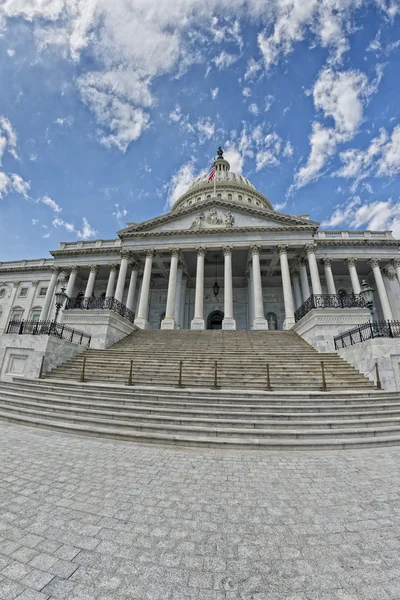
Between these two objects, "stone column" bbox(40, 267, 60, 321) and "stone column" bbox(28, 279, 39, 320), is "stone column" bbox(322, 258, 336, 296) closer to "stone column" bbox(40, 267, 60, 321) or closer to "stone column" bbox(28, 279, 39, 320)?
"stone column" bbox(40, 267, 60, 321)

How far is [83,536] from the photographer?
2.87 m

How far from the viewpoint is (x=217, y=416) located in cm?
721

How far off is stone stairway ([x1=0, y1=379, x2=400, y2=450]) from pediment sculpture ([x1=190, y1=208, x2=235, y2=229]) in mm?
20841

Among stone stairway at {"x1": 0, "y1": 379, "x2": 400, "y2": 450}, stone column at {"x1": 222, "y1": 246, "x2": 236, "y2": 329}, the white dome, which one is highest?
the white dome

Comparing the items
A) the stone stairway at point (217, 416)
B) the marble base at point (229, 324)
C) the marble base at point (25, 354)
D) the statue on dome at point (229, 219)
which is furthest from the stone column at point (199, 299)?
the stone stairway at point (217, 416)

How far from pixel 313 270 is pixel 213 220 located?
11156mm

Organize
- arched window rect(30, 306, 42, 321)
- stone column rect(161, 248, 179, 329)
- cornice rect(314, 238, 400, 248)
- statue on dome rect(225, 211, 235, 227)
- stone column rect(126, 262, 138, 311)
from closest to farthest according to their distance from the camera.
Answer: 1. stone column rect(161, 248, 179, 329)
2. statue on dome rect(225, 211, 235, 227)
3. stone column rect(126, 262, 138, 311)
4. cornice rect(314, 238, 400, 248)
5. arched window rect(30, 306, 42, 321)

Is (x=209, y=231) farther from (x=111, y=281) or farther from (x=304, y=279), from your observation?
(x=111, y=281)

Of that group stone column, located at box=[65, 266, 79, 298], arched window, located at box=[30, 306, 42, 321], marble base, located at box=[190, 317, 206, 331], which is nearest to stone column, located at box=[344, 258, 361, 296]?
marble base, located at box=[190, 317, 206, 331]

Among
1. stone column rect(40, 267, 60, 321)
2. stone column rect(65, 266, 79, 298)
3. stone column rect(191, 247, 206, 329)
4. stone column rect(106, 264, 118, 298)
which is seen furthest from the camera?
stone column rect(40, 267, 60, 321)

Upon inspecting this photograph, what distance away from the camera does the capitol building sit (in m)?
24.7

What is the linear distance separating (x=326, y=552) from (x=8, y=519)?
3673mm

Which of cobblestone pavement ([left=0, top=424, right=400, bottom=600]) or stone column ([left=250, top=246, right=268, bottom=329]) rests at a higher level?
stone column ([left=250, top=246, right=268, bottom=329])

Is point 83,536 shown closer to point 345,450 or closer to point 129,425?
point 129,425
